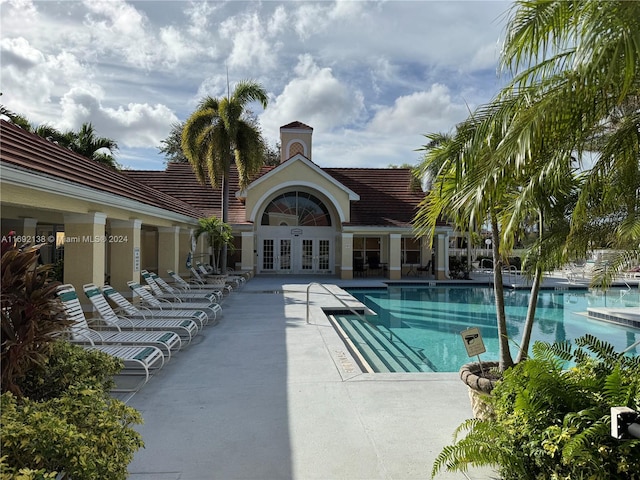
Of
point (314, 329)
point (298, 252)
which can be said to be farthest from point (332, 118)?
point (314, 329)

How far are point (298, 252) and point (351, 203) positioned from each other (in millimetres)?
4450

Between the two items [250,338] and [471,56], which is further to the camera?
[250,338]

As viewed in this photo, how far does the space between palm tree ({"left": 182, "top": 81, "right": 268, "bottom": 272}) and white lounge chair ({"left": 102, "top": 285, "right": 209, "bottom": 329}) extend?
10.2 metres

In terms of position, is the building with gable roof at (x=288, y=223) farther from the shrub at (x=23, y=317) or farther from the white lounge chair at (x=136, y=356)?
the shrub at (x=23, y=317)

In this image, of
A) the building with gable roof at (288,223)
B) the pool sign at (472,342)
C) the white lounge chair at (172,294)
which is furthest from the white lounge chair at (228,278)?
the pool sign at (472,342)

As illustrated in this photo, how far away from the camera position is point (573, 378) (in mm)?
3715

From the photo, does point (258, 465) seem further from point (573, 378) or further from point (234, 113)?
point (234, 113)

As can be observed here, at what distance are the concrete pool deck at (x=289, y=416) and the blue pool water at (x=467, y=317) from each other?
3248 mm

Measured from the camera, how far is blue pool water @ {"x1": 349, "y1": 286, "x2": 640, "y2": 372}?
1104cm

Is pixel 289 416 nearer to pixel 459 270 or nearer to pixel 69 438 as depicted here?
pixel 69 438

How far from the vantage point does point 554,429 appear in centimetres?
301

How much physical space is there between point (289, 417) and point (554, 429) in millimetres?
3095

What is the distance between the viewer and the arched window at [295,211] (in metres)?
26.3

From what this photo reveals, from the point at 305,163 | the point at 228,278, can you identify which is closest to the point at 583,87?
the point at 228,278
